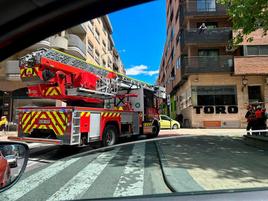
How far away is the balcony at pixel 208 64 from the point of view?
25734 millimetres

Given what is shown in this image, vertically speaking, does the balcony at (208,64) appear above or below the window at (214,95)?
above

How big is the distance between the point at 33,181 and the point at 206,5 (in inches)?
981

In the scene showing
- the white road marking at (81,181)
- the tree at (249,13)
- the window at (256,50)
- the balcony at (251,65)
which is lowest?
the white road marking at (81,181)

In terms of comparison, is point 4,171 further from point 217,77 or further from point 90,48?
point 90,48

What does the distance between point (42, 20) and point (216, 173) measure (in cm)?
581

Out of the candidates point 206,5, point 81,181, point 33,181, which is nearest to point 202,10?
point 206,5

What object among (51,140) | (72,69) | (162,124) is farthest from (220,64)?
(51,140)

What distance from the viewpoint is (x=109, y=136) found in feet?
37.5

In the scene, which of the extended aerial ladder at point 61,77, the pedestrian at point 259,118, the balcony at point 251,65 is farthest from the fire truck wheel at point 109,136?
the balcony at point 251,65

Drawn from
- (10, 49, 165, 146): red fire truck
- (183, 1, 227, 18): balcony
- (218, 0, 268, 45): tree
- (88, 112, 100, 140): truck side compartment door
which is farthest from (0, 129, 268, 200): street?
(183, 1, 227, 18): balcony

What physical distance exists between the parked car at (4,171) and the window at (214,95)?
2539cm

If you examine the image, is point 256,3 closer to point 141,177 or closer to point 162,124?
point 141,177

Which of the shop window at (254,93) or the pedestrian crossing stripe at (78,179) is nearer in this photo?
the pedestrian crossing stripe at (78,179)

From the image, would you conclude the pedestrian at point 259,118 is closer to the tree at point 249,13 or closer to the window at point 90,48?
the tree at point 249,13
